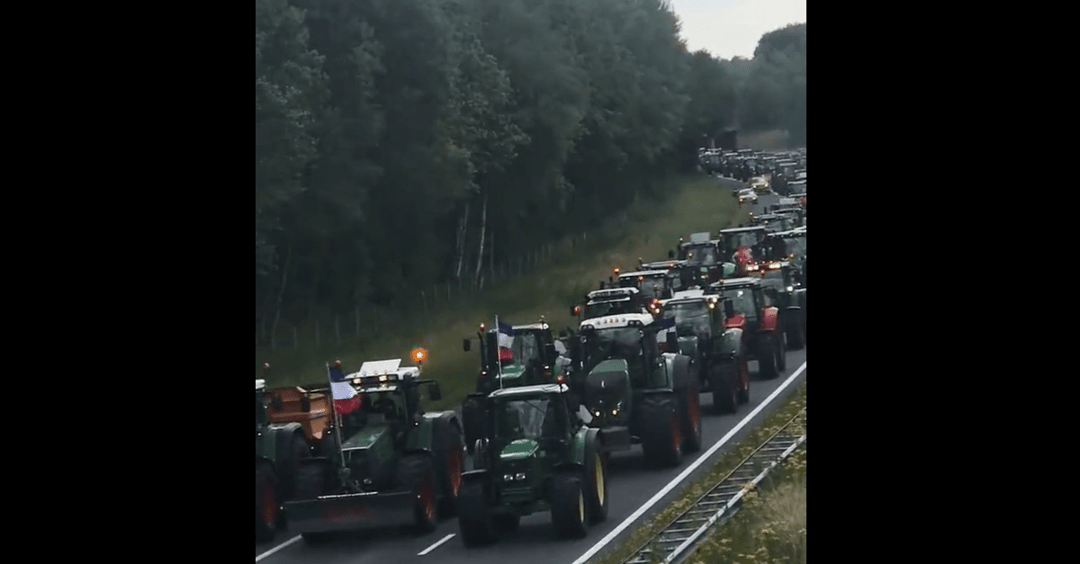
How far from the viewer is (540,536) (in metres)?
8.93

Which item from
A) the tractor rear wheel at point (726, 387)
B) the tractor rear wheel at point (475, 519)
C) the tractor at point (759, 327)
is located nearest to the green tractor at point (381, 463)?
the tractor rear wheel at point (475, 519)

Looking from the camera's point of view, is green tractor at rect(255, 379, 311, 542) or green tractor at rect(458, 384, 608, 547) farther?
green tractor at rect(255, 379, 311, 542)

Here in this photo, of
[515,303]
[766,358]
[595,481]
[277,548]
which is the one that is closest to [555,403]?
[595,481]

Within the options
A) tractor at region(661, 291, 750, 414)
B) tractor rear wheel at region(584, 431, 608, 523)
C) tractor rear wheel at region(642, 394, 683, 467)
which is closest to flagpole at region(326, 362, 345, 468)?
tractor rear wheel at region(584, 431, 608, 523)

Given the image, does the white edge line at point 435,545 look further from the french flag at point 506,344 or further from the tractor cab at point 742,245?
the tractor cab at point 742,245

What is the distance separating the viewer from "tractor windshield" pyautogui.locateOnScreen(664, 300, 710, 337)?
31.5 ft

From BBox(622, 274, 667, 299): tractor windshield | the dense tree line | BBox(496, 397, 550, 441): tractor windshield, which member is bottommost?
BBox(496, 397, 550, 441): tractor windshield

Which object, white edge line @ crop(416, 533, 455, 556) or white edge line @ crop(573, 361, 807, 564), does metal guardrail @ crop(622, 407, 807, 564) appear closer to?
white edge line @ crop(573, 361, 807, 564)

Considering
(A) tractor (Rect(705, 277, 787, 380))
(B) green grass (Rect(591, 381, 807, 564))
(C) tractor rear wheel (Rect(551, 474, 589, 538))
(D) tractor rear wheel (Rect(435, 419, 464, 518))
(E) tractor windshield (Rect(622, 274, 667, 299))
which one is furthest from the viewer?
(E) tractor windshield (Rect(622, 274, 667, 299))

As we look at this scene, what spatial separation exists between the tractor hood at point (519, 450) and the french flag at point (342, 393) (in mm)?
1101

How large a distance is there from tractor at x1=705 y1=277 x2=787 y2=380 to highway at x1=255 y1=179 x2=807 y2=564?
8 cm

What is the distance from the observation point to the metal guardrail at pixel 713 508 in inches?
347

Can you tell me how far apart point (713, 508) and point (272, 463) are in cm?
278
